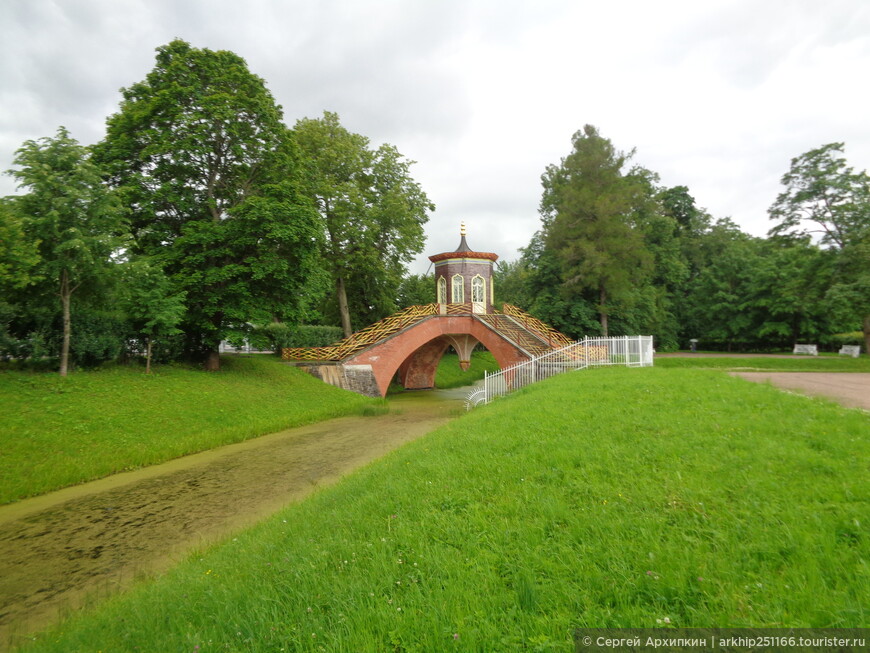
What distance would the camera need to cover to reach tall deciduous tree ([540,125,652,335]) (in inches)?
1060

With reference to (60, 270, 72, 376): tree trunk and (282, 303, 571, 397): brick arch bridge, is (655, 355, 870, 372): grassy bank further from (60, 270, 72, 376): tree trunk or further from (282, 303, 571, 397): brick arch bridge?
(60, 270, 72, 376): tree trunk

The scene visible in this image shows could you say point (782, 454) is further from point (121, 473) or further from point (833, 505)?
point (121, 473)

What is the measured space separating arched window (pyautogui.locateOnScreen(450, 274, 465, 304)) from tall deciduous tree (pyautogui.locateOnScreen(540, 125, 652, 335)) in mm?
6985

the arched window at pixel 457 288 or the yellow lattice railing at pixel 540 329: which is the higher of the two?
the arched window at pixel 457 288

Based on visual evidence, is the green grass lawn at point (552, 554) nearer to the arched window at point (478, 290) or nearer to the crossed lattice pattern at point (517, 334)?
the crossed lattice pattern at point (517, 334)

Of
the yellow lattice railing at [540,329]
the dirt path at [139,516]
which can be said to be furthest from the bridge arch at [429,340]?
the dirt path at [139,516]

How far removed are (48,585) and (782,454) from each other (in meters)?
9.17

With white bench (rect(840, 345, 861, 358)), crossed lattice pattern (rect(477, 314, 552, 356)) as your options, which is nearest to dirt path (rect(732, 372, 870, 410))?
crossed lattice pattern (rect(477, 314, 552, 356))

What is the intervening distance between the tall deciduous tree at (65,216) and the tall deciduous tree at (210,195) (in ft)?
8.81

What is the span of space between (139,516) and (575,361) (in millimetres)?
15133

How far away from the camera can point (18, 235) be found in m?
10.7

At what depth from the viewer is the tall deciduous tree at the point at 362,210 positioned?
2592cm

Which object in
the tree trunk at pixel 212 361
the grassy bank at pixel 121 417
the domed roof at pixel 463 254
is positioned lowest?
the grassy bank at pixel 121 417

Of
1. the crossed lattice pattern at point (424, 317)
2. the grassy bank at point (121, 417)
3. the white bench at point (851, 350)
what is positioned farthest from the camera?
the white bench at point (851, 350)
